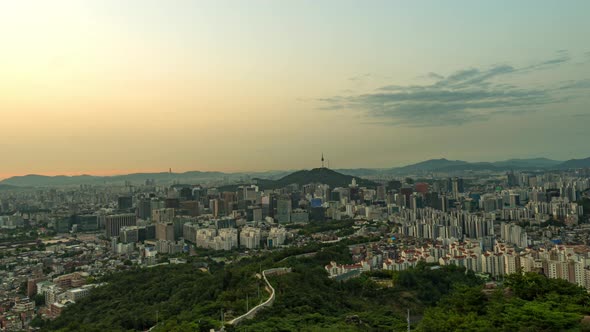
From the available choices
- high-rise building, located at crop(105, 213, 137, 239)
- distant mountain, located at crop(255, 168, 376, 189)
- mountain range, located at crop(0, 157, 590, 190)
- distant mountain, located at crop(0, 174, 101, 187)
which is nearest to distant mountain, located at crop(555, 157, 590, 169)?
mountain range, located at crop(0, 157, 590, 190)

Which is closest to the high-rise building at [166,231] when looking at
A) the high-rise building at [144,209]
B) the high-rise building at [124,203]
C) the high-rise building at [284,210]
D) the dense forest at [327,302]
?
the high-rise building at [284,210]

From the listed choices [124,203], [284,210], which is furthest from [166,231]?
[124,203]

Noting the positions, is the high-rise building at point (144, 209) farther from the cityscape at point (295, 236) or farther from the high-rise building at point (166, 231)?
the high-rise building at point (166, 231)

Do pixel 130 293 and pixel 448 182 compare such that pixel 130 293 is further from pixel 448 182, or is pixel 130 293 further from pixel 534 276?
pixel 448 182

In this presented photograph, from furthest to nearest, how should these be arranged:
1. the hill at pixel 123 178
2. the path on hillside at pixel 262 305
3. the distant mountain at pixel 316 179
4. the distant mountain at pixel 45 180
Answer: the hill at pixel 123 178 < the distant mountain at pixel 45 180 < the distant mountain at pixel 316 179 < the path on hillside at pixel 262 305

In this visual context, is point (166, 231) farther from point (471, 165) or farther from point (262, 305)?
point (471, 165)

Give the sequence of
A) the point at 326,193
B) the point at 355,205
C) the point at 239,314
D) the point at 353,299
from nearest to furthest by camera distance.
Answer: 1. the point at 239,314
2. the point at 353,299
3. the point at 355,205
4. the point at 326,193

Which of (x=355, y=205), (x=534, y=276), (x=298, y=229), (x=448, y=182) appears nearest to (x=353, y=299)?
(x=534, y=276)

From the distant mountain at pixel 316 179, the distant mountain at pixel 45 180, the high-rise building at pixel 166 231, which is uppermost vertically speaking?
the distant mountain at pixel 45 180
